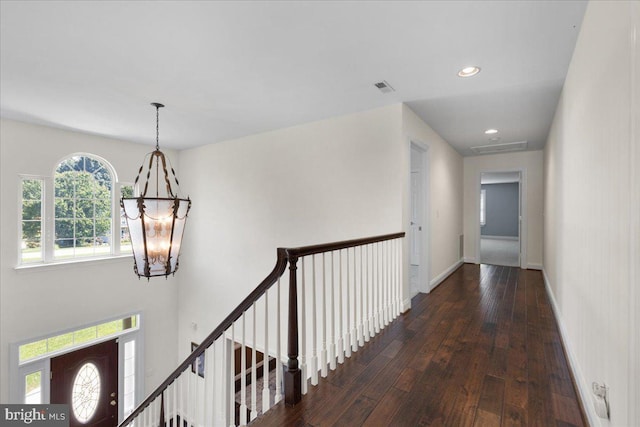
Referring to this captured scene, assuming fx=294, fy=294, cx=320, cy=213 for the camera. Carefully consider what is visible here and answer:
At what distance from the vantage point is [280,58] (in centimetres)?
245

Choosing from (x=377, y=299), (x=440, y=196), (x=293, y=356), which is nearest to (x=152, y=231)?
(x=293, y=356)

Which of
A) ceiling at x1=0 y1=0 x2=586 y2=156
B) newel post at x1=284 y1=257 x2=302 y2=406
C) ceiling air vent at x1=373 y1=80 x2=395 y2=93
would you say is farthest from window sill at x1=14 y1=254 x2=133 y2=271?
ceiling air vent at x1=373 y1=80 x2=395 y2=93

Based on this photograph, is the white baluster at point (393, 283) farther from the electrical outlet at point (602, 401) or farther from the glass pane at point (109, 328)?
the glass pane at point (109, 328)

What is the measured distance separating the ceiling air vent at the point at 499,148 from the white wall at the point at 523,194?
32 cm

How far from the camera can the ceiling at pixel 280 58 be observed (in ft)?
6.24

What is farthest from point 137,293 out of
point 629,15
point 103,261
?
point 629,15

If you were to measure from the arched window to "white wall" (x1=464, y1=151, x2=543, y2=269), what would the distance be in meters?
7.16

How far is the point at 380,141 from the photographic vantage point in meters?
3.58

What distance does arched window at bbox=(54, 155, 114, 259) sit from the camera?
4691mm

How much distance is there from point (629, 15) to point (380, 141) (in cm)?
254

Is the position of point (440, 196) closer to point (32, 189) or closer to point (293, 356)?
point (293, 356)

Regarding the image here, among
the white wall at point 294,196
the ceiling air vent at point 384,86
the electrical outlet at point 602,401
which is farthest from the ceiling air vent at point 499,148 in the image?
the electrical outlet at point 602,401

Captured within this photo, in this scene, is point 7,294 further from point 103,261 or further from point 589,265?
point 589,265

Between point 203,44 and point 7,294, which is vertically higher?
point 203,44
